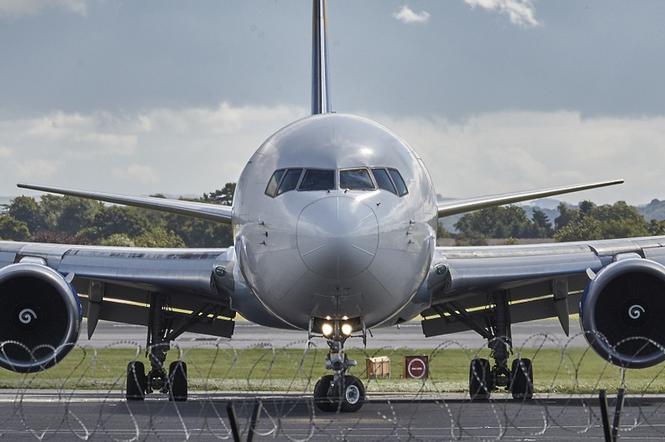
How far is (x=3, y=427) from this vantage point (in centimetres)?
1686

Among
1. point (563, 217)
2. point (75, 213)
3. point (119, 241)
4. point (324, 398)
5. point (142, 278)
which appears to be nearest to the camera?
point (324, 398)

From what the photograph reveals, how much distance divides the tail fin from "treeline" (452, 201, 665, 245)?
111ft

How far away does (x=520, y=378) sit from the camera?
872 inches

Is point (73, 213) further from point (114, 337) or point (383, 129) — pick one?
point (383, 129)

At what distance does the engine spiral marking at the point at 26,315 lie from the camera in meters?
19.9

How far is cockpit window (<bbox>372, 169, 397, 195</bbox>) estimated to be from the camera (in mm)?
16688

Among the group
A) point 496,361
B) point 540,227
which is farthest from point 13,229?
point 496,361

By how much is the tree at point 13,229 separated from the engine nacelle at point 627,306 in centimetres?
5079

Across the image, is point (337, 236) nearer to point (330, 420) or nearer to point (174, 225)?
point (330, 420)

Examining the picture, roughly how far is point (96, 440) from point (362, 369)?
15.5m

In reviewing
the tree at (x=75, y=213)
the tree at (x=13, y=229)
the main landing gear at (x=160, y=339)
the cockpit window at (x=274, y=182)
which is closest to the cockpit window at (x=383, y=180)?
the cockpit window at (x=274, y=182)

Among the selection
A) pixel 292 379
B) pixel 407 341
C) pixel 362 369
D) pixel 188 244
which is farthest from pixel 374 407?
pixel 188 244

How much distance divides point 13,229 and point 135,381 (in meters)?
47.4

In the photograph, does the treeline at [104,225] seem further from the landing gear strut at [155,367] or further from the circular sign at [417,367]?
the landing gear strut at [155,367]
